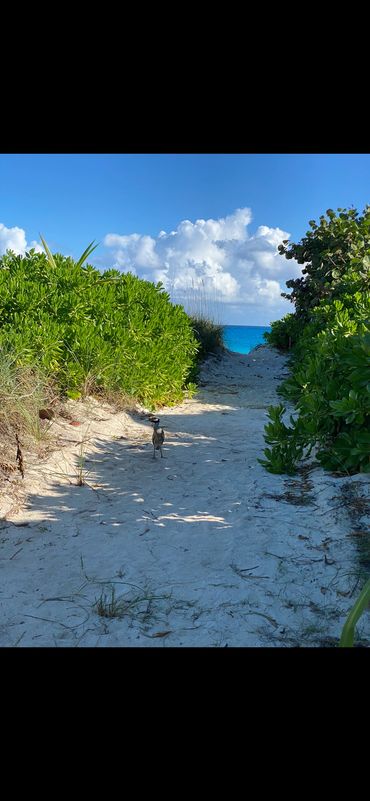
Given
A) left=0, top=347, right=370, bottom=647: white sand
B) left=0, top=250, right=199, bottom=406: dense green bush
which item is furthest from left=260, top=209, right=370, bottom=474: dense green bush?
left=0, top=250, right=199, bottom=406: dense green bush

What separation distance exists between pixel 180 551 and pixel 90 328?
14.7 ft

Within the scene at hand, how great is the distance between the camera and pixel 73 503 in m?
5.08

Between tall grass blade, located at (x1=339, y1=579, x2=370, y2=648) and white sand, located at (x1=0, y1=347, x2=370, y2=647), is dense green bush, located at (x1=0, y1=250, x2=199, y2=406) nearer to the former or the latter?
white sand, located at (x1=0, y1=347, x2=370, y2=647)

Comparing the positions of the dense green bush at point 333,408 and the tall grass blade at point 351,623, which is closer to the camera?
the tall grass blade at point 351,623

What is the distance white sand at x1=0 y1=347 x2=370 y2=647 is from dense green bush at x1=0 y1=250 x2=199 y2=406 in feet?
4.34

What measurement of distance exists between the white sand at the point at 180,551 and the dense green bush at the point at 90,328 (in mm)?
1323

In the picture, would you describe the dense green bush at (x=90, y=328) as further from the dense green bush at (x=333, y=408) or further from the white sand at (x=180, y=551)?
the dense green bush at (x=333, y=408)

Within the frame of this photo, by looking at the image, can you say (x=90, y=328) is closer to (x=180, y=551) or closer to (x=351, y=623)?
(x=180, y=551)

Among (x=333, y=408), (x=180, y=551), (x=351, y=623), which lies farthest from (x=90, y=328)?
(x=351, y=623)

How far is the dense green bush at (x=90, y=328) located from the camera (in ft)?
24.0

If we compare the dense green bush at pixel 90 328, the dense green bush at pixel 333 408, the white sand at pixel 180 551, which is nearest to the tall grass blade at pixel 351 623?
the white sand at pixel 180 551

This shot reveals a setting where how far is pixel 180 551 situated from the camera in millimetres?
4027
